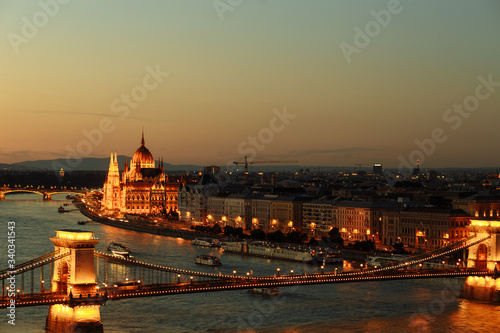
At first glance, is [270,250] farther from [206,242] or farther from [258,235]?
[258,235]

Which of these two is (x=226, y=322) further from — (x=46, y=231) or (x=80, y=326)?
(x=46, y=231)

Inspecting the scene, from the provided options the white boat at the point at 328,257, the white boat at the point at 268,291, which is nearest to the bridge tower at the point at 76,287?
the white boat at the point at 268,291

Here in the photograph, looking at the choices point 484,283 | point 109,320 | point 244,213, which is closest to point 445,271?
point 484,283

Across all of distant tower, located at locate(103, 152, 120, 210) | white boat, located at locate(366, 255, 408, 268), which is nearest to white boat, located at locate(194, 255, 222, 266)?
white boat, located at locate(366, 255, 408, 268)

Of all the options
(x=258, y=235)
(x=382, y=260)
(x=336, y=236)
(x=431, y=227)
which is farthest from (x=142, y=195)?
(x=382, y=260)

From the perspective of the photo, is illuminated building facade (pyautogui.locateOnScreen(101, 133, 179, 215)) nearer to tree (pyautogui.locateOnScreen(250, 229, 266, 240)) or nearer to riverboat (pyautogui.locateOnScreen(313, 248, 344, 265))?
tree (pyautogui.locateOnScreen(250, 229, 266, 240))

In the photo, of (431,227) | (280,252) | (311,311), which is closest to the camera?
(311,311)

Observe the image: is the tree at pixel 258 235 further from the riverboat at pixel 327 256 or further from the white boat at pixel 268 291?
the white boat at pixel 268 291
